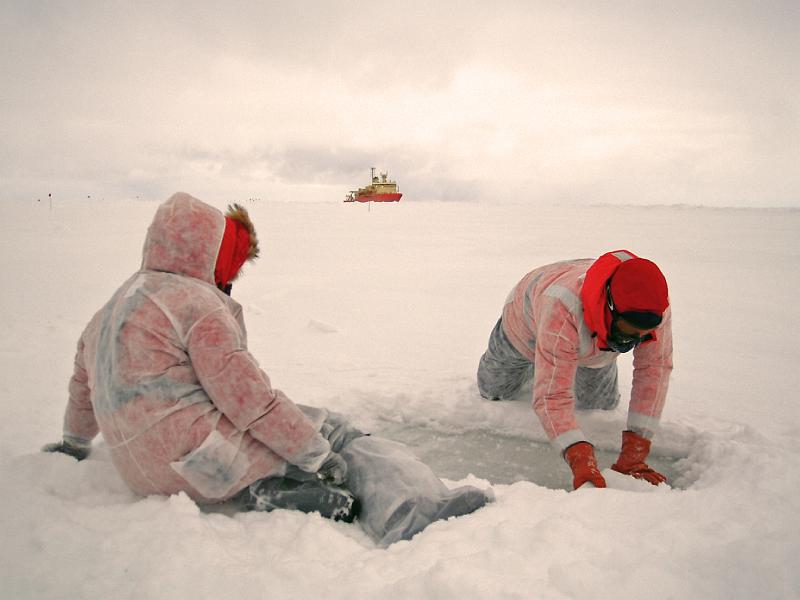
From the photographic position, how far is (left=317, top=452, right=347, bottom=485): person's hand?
72.8 inches

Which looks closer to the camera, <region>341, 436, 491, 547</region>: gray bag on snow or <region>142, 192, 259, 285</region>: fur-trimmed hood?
<region>142, 192, 259, 285</region>: fur-trimmed hood

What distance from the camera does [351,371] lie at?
3604 millimetres

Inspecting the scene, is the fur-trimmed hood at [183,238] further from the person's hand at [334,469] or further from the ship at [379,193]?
the ship at [379,193]

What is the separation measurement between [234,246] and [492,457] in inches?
68.9

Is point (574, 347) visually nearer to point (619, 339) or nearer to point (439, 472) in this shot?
point (619, 339)

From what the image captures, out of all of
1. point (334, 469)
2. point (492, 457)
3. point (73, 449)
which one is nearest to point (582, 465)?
point (492, 457)

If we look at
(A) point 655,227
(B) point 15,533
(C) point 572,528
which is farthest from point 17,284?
(A) point 655,227

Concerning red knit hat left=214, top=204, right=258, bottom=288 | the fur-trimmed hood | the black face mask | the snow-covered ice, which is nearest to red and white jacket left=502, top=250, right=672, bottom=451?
the black face mask

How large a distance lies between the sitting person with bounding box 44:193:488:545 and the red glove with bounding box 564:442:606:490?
471 mm

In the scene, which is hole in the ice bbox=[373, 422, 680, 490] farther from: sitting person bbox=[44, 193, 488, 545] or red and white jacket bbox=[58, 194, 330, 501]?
red and white jacket bbox=[58, 194, 330, 501]

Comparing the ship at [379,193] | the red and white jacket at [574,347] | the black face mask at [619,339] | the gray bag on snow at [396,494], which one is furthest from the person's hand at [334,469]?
the ship at [379,193]

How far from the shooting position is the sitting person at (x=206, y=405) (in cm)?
150

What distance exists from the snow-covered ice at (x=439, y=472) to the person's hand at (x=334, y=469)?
193mm

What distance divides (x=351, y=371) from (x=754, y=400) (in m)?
2.66
